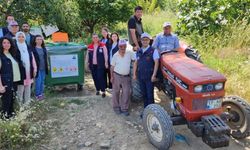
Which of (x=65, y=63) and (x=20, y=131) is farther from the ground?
(x=65, y=63)

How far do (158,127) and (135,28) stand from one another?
2.47 m

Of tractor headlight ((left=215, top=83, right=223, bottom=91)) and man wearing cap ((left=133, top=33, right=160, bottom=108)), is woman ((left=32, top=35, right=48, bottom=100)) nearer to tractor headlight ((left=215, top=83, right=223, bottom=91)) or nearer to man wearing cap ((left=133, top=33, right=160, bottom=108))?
man wearing cap ((left=133, top=33, right=160, bottom=108))

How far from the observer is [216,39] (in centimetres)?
997

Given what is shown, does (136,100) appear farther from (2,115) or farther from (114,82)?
(2,115)

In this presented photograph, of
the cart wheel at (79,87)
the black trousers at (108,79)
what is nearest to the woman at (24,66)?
the black trousers at (108,79)

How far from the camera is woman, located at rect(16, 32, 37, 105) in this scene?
6431 mm

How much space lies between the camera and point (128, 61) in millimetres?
6531

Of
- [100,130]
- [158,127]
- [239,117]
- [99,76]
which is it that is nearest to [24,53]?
[99,76]

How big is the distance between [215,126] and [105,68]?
3283 mm

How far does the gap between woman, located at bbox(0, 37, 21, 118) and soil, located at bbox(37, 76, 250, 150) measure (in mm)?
835

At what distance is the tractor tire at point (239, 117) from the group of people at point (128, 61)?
50.5 inches

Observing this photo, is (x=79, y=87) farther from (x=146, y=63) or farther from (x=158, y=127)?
(x=158, y=127)

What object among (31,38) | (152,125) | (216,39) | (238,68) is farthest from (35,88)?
(216,39)

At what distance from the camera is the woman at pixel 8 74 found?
5938 mm
